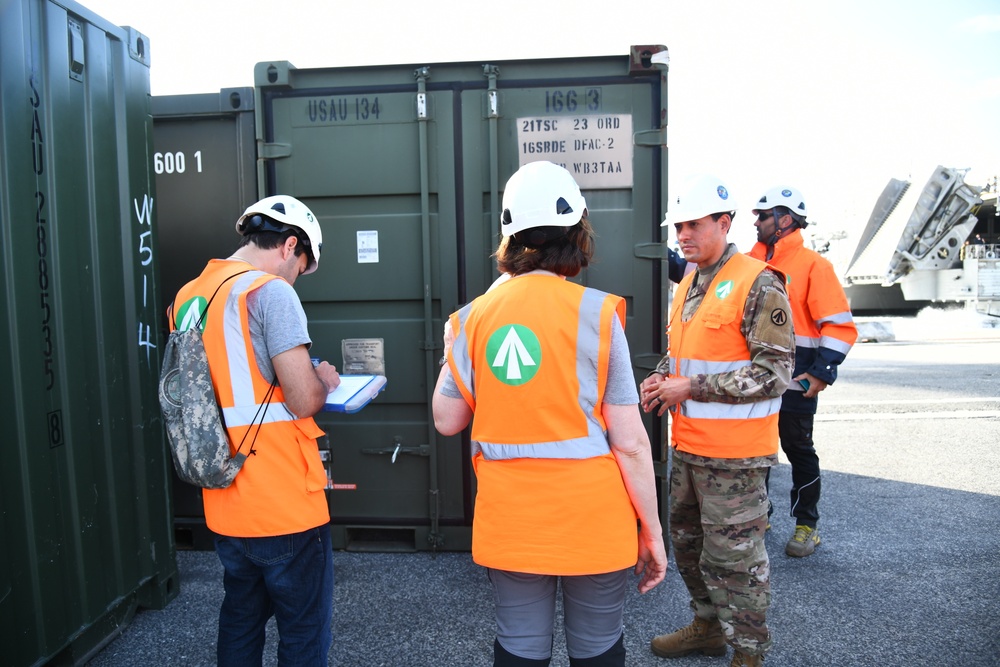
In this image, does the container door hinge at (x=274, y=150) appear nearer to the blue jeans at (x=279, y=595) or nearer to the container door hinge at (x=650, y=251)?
the container door hinge at (x=650, y=251)

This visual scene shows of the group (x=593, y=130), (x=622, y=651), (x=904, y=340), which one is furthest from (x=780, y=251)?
(x=904, y=340)

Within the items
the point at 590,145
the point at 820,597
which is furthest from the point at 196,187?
the point at 820,597

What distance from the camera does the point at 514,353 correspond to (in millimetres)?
1692

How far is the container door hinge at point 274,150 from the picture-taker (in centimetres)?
365

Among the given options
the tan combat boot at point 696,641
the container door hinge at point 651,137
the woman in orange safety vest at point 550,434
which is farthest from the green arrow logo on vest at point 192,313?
the container door hinge at point 651,137

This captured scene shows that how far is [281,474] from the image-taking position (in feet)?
6.60

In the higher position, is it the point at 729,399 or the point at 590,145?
the point at 590,145

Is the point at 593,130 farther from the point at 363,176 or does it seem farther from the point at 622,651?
the point at 622,651

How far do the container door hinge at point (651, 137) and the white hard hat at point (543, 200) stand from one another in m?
1.92

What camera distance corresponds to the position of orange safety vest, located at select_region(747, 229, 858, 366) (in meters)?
3.60

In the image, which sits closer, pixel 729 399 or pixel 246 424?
pixel 246 424

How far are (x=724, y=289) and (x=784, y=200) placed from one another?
1.53 m

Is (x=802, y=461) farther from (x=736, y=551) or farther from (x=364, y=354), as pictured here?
(x=364, y=354)

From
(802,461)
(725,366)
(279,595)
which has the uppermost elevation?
(725,366)
